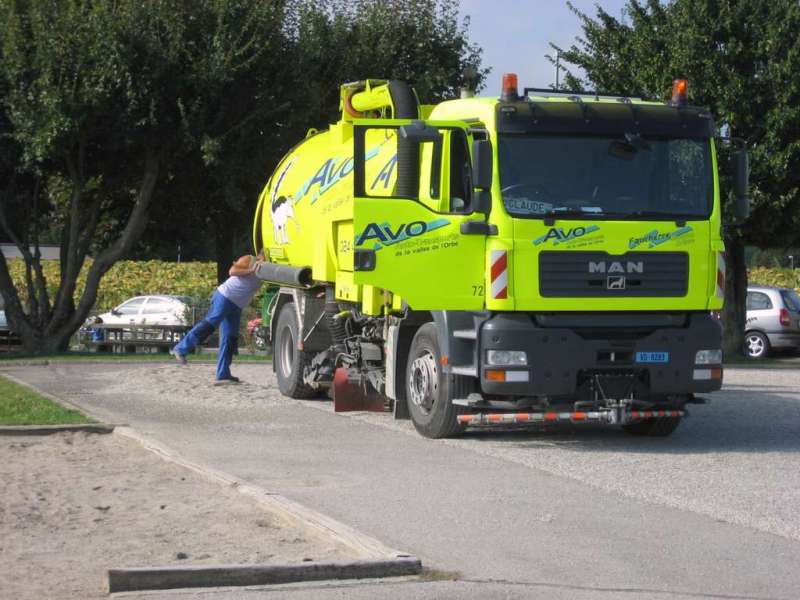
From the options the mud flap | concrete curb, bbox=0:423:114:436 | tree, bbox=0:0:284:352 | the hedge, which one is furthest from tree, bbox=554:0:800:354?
the hedge

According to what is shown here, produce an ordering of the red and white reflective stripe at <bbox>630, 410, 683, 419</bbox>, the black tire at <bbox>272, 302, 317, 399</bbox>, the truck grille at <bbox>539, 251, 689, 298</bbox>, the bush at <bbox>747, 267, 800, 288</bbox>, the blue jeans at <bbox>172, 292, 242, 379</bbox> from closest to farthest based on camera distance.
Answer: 1. the truck grille at <bbox>539, 251, 689, 298</bbox>
2. the red and white reflective stripe at <bbox>630, 410, 683, 419</bbox>
3. the black tire at <bbox>272, 302, 317, 399</bbox>
4. the blue jeans at <bbox>172, 292, 242, 379</bbox>
5. the bush at <bbox>747, 267, 800, 288</bbox>

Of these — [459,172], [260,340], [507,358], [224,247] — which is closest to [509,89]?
[459,172]

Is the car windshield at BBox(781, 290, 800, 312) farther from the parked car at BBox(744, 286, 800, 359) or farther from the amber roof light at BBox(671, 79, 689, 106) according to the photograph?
the amber roof light at BBox(671, 79, 689, 106)

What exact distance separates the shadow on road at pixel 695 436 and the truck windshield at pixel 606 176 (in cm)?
223

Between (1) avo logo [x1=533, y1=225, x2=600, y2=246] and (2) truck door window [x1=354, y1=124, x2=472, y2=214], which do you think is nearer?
(1) avo logo [x1=533, y1=225, x2=600, y2=246]

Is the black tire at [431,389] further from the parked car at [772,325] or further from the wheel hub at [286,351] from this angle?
the parked car at [772,325]

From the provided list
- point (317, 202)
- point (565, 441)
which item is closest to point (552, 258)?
point (565, 441)

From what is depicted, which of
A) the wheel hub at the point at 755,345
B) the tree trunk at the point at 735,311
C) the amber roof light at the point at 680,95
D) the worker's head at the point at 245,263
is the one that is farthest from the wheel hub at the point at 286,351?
the wheel hub at the point at 755,345

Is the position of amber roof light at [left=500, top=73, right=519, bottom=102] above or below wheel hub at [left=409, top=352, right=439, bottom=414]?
above

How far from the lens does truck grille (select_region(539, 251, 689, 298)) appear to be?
12.6 m

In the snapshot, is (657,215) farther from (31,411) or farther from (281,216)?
(281,216)

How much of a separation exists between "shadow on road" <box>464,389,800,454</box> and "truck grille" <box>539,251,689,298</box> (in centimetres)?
150

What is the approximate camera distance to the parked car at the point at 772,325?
1238 inches

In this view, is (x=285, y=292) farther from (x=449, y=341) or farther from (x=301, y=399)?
(x=449, y=341)
